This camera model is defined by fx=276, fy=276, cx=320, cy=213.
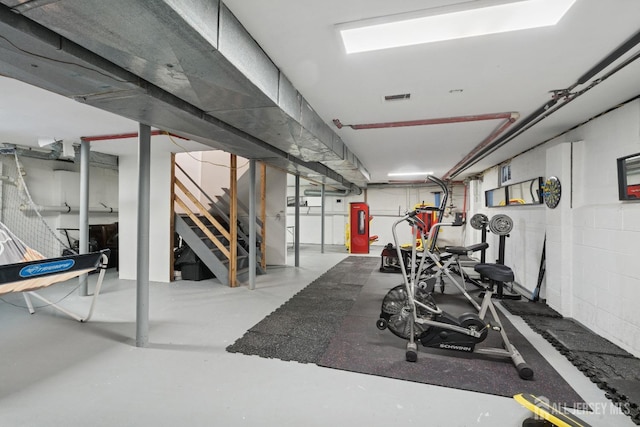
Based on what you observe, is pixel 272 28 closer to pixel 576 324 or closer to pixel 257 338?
pixel 257 338

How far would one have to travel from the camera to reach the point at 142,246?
2.46m

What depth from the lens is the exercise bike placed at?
2273mm

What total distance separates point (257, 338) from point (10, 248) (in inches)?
110

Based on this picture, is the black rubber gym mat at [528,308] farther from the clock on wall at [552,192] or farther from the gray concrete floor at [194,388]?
the clock on wall at [552,192]

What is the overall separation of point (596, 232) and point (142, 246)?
447 cm

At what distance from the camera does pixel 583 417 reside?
166 cm

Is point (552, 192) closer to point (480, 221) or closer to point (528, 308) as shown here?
point (480, 221)

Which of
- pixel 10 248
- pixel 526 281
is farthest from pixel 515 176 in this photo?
pixel 10 248

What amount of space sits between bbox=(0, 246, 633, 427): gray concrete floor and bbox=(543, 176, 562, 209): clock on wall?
5.35ft

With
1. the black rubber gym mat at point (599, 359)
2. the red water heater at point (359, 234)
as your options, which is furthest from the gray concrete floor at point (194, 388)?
the red water heater at point (359, 234)

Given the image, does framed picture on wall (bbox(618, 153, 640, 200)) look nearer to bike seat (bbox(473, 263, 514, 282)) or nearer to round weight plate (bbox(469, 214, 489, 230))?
bike seat (bbox(473, 263, 514, 282))

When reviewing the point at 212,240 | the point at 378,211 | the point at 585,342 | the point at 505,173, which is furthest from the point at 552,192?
the point at 378,211

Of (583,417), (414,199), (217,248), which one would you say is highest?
(414,199)

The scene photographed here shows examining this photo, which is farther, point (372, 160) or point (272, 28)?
point (372, 160)
